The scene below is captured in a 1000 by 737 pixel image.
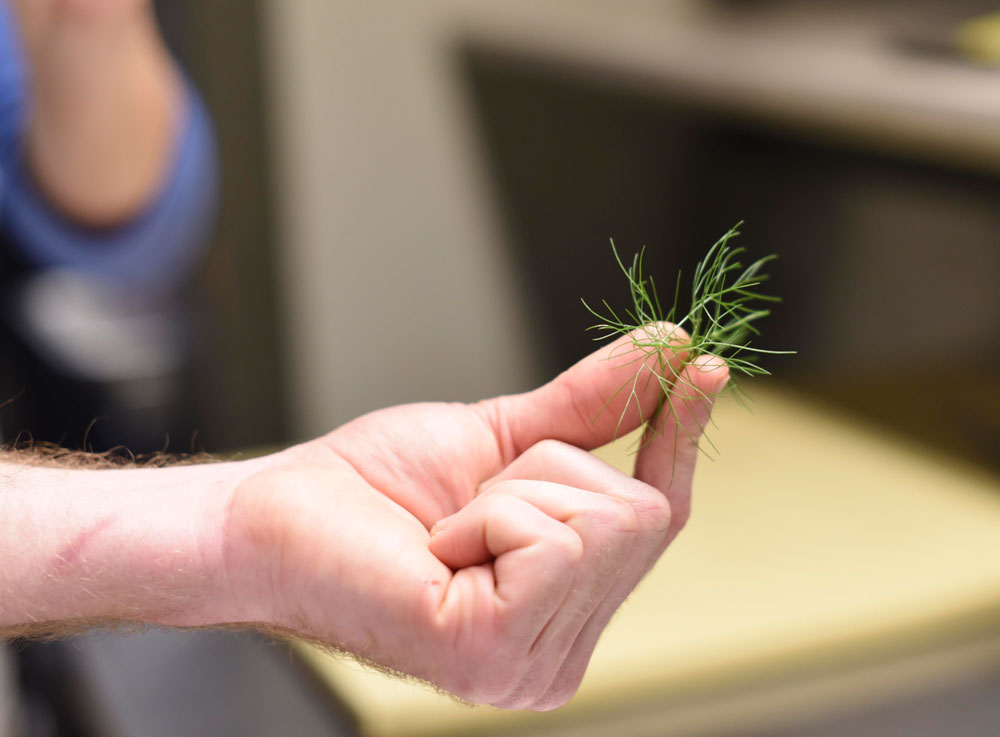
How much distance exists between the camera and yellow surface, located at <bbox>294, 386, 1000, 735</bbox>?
0.74 m

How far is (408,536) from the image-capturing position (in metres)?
0.40

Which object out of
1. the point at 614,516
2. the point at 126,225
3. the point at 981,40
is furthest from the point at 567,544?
the point at 981,40

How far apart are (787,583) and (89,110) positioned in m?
0.79

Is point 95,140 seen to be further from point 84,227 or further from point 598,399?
point 598,399

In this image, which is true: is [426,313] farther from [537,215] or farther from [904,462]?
[904,462]

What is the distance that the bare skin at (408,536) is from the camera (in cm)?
37

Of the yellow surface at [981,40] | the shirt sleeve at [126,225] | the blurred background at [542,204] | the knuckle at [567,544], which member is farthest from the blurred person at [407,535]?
the yellow surface at [981,40]

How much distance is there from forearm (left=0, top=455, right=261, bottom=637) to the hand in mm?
19

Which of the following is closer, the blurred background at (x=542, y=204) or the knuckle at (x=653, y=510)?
the knuckle at (x=653, y=510)

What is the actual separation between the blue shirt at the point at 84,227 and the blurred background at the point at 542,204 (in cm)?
45

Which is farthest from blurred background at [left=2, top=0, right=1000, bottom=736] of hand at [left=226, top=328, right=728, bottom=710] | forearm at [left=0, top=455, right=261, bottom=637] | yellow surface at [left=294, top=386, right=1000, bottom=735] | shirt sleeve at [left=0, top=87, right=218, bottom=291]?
hand at [left=226, top=328, right=728, bottom=710]

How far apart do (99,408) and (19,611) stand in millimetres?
1356

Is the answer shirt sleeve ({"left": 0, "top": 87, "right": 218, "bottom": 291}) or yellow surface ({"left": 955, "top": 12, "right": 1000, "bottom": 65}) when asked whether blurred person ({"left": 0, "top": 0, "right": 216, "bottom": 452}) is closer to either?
shirt sleeve ({"left": 0, "top": 87, "right": 218, "bottom": 291})

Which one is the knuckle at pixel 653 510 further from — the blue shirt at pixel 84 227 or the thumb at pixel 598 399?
the blue shirt at pixel 84 227
